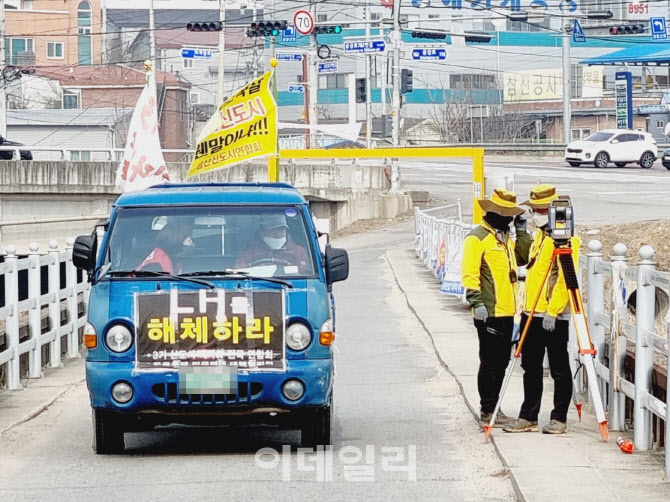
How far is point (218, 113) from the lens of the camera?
17359 mm

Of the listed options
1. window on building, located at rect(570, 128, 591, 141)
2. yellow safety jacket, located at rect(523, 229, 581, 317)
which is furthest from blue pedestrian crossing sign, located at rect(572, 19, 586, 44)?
yellow safety jacket, located at rect(523, 229, 581, 317)

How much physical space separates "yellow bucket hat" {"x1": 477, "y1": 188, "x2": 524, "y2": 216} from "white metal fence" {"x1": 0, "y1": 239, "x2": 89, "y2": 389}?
17.1 ft

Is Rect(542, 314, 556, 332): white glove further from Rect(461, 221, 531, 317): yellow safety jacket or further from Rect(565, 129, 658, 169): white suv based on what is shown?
Rect(565, 129, 658, 169): white suv

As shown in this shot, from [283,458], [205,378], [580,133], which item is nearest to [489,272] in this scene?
[283,458]

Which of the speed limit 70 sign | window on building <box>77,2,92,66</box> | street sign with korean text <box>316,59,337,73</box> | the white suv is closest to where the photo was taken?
the speed limit 70 sign

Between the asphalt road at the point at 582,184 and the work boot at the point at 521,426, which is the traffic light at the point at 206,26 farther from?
the work boot at the point at 521,426

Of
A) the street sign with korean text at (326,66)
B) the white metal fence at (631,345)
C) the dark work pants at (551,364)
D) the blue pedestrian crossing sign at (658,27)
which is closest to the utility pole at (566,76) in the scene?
the blue pedestrian crossing sign at (658,27)

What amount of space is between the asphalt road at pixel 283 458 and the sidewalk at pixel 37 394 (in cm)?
14

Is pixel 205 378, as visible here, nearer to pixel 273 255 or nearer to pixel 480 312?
pixel 273 255

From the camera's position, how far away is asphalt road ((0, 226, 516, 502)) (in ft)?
24.9

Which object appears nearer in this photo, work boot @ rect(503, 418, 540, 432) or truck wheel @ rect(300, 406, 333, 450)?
truck wheel @ rect(300, 406, 333, 450)

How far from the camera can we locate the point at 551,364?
9219 mm

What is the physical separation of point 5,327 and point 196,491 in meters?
5.76

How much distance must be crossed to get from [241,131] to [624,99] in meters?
48.3
